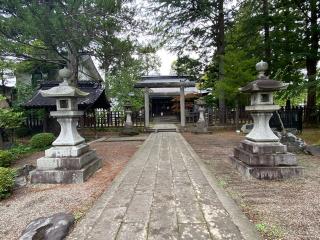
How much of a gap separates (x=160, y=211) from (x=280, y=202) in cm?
192

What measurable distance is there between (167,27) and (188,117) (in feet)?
28.4

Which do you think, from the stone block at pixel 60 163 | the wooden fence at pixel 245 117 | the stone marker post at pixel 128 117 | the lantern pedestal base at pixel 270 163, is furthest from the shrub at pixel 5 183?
the wooden fence at pixel 245 117

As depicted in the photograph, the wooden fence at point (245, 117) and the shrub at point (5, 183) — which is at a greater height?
the wooden fence at point (245, 117)

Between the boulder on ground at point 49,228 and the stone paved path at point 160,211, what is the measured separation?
15 cm

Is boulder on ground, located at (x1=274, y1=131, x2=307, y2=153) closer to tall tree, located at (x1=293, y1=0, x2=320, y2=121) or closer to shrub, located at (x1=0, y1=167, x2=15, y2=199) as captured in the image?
tall tree, located at (x1=293, y1=0, x2=320, y2=121)

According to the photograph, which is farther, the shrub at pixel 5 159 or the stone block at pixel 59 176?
the shrub at pixel 5 159

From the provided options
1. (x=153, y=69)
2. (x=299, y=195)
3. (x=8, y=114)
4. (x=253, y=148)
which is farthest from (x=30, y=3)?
(x=153, y=69)

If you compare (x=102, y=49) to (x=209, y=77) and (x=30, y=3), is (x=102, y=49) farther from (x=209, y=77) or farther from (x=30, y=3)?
(x=209, y=77)

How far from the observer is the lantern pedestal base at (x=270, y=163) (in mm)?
5711

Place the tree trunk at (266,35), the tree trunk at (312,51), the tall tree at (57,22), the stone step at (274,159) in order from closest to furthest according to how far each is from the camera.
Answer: the stone step at (274,159) → the tall tree at (57,22) → the tree trunk at (312,51) → the tree trunk at (266,35)

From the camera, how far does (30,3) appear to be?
907 cm

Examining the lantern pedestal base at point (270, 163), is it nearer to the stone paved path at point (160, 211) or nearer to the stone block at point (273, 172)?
the stone block at point (273, 172)

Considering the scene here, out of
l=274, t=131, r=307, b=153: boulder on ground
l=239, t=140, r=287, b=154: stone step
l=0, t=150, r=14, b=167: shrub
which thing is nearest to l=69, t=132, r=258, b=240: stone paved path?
l=239, t=140, r=287, b=154: stone step

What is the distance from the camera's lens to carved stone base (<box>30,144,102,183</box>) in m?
5.85
